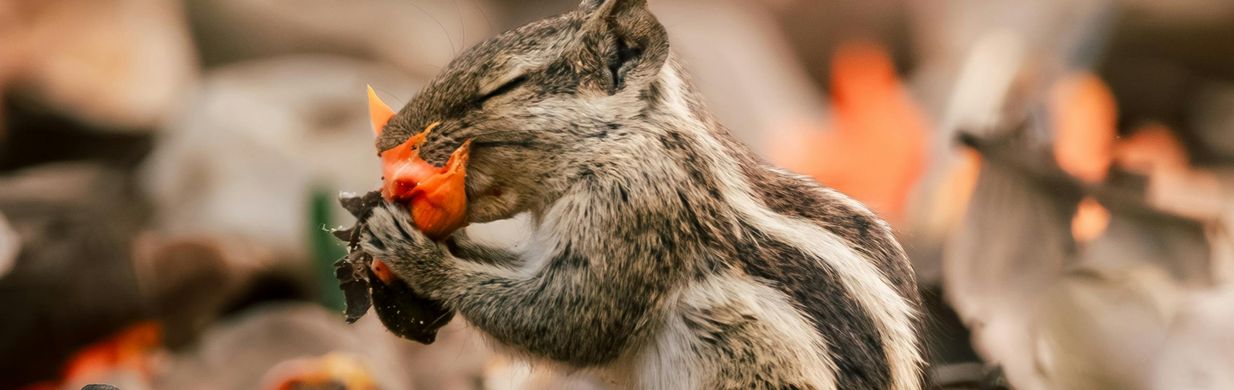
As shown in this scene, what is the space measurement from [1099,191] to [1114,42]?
2.37m

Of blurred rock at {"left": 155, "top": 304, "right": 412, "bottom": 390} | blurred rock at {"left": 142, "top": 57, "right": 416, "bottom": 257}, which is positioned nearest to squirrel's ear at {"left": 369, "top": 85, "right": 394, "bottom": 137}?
blurred rock at {"left": 155, "top": 304, "right": 412, "bottom": 390}

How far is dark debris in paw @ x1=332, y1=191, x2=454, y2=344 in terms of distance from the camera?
6.44 feet

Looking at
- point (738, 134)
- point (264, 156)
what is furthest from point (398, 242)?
point (264, 156)

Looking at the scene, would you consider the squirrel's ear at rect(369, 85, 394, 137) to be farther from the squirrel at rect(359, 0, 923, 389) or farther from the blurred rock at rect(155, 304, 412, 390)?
the blurred rock at rect(155, 304, 412, 390)

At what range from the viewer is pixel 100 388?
1.74 metres

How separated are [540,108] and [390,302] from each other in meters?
0.39

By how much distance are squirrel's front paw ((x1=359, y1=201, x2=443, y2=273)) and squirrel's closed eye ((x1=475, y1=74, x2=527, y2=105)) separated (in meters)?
0.21

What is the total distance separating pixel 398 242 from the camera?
1.91m

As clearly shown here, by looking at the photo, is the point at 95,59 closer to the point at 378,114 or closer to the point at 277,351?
the point at 277,351

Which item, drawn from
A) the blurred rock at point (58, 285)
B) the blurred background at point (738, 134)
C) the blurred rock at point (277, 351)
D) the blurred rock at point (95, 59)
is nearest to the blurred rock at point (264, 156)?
the blurred background at point (738, 134)

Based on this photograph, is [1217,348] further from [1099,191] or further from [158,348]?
[158,348]

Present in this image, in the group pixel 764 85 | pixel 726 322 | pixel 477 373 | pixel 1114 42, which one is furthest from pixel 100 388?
pixel 764 85

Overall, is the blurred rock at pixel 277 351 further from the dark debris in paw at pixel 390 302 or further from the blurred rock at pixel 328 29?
the blurred rock at pixel 328 29

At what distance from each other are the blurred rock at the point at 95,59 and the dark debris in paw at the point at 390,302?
Answer: 5.09 meters
